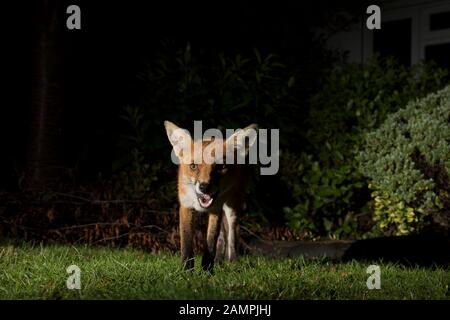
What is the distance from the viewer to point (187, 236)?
5680 millimetres

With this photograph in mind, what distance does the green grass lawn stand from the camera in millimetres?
4586

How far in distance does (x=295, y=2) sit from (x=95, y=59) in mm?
3647

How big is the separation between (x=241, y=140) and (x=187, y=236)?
0.96 metres

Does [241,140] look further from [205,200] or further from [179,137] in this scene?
[205,200]

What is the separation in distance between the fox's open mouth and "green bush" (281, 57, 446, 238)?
3.28 metres

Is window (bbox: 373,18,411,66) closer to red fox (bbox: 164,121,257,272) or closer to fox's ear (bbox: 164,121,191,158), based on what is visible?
red fox (bbox: 164,121,257,272)

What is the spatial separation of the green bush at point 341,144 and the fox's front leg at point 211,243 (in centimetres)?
293

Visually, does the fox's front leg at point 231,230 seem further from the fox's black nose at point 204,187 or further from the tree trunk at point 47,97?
the tree trunk at point 47,97

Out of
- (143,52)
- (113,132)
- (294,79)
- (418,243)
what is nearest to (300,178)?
(294,79)

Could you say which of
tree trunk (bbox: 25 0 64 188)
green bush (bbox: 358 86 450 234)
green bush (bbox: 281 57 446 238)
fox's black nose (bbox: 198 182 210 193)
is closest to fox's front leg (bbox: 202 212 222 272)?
fox's black nose (bbox: 198 182 210 193)

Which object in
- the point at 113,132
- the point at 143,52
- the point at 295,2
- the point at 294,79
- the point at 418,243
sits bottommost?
the point at 418,243

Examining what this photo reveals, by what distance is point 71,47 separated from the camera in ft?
30.6

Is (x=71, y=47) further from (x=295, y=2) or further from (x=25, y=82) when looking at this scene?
(x=295, y=2)

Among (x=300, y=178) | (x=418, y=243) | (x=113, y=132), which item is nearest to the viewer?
(x=418, y=243)
